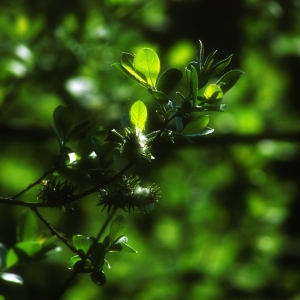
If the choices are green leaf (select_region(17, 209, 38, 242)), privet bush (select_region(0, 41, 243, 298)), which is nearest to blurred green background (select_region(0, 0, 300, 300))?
green leaf (select_region(17, 209, 38, 242))

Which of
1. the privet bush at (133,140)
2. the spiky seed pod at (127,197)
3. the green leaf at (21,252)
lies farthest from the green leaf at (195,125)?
the green leaf at (21,252)

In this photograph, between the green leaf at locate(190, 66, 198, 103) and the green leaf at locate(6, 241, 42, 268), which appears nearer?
the green leaf at locate(190, 66, 198, 103)

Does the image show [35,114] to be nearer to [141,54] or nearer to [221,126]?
[221,126]

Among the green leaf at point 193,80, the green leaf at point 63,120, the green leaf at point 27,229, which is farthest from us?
the green leaf at point 27,229

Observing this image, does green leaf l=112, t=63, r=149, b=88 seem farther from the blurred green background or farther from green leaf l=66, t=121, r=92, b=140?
the blurred green background

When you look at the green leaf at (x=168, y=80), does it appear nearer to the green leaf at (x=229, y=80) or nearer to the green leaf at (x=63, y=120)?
the green leaf at (x=229, y=80)

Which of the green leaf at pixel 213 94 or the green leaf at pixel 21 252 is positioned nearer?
the green leaf at pixel 213 94

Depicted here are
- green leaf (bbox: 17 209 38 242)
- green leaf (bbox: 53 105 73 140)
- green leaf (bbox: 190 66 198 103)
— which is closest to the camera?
green leaf (bbox: 190 66 198 103)
